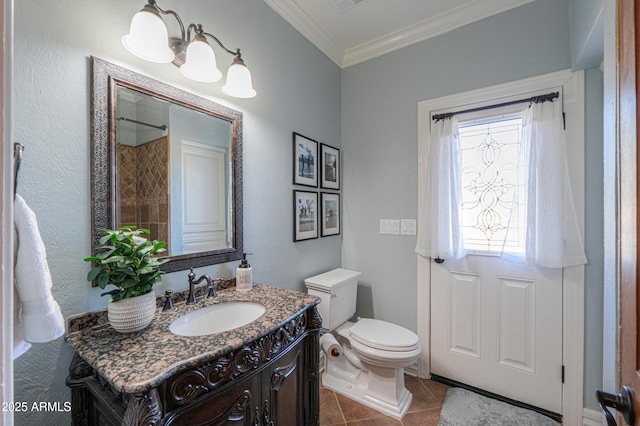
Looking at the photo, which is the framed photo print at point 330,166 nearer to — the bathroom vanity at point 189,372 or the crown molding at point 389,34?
the crown molding at point 389,34

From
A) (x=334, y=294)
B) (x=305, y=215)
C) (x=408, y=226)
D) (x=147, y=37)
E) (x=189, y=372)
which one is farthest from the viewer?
(x=408, y=226)

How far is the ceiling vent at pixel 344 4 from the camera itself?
5.98 ft

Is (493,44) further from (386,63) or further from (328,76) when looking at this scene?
(328,76)

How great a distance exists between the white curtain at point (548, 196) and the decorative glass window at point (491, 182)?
0.27 feet

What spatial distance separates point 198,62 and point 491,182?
6.35 ft

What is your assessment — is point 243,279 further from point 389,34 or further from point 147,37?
point 389,34

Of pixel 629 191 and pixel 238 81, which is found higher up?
pixel 238 81

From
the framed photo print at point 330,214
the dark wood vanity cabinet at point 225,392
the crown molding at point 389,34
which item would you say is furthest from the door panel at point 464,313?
the crown molding at point 389,34

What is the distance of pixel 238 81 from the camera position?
1.36 meters

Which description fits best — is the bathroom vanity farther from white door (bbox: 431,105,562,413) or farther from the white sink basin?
white door (bbox: 431,105,562,413)

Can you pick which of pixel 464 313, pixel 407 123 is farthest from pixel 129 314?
pixel 407 123

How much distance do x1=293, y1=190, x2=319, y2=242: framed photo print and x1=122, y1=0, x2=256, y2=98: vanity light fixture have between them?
0.82 metres

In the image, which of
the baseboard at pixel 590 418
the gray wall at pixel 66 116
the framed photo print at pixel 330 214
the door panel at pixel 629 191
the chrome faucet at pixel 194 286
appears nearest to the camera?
the door panel at pixel 629 191

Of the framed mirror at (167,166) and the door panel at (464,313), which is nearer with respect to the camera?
the framed mirror at (167,166)
